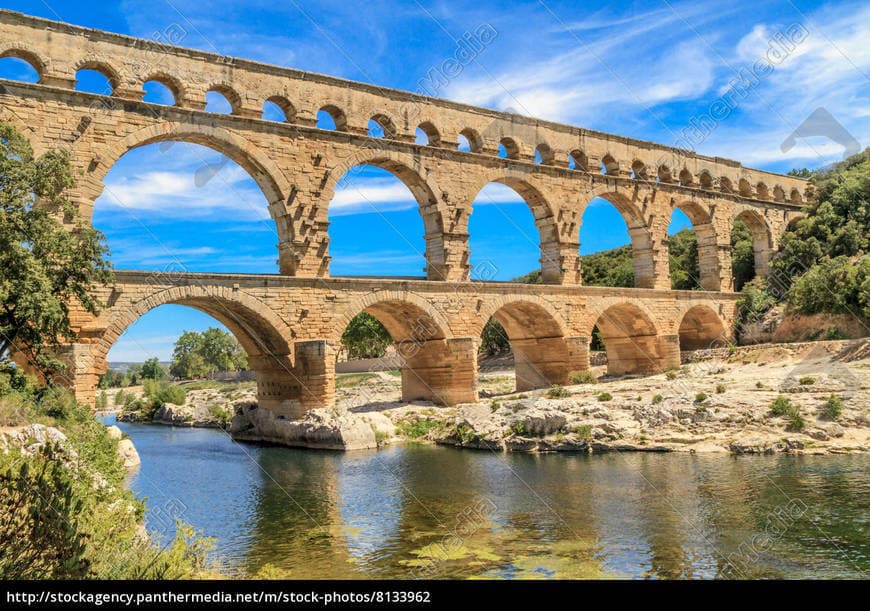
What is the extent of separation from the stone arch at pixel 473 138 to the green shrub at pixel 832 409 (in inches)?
605

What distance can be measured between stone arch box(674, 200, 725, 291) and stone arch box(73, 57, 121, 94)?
87.3 ft

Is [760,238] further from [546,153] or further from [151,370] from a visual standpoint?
[151,370]

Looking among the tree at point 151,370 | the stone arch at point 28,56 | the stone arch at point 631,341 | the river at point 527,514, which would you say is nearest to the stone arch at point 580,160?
the stone arch at point 631,341

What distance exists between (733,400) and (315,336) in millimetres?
12696

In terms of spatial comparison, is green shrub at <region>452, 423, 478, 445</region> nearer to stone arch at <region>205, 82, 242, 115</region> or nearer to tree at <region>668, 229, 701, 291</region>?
stone arch at <region>205, 82, 242, 115</region>

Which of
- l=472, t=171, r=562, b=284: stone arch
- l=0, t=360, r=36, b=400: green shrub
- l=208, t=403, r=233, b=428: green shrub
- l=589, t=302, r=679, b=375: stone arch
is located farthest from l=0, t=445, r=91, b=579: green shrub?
l=589, t=302, r=679, b=375: stone arch

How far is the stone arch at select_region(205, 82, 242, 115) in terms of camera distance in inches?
883

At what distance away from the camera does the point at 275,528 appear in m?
12.6

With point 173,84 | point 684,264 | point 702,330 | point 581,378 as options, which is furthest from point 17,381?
point 684,264

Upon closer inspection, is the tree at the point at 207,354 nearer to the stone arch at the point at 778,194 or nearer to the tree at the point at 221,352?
the tree at the point at 221,352

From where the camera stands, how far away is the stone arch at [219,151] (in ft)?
66.4

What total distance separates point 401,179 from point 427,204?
1347mm

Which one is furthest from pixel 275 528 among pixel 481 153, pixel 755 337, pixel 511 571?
pixel 755 337
